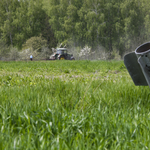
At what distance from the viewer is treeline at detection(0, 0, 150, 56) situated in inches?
1571

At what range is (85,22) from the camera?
141ft

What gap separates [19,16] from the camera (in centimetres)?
4441

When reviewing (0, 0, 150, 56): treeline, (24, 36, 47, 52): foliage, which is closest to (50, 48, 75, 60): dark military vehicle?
(0, 0, 150, 56): treeline

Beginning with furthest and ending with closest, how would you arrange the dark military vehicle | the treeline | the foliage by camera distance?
the foliage < the treeline < the dark military vehicle

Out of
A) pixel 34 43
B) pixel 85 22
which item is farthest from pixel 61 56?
pixel 85 22

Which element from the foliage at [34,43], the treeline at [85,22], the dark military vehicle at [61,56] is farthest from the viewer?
the foliage at [34,43]

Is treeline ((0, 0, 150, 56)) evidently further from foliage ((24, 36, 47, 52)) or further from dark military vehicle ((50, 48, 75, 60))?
dark military vehicle ((50, 48, 75, 60))

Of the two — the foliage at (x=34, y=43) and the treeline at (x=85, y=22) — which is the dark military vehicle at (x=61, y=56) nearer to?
the treeline at (x=85, y=22)

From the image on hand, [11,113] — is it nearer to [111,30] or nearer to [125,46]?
[125,46]

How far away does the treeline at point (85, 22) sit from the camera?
3991cm

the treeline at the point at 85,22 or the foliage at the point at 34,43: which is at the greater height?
the treeline at the point at 85,22

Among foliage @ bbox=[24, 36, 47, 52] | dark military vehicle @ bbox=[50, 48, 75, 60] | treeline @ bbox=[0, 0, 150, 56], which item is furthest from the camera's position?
foliage @ bbox=[24, 36, 47, 52]

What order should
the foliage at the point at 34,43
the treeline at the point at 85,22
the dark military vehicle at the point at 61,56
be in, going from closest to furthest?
the dark military vehicle at the point at 61,56
the treeline at the point at 85,22
the foliage at the point at 34,43

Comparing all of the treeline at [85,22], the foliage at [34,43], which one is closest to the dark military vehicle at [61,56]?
the treeline at [85,22]
